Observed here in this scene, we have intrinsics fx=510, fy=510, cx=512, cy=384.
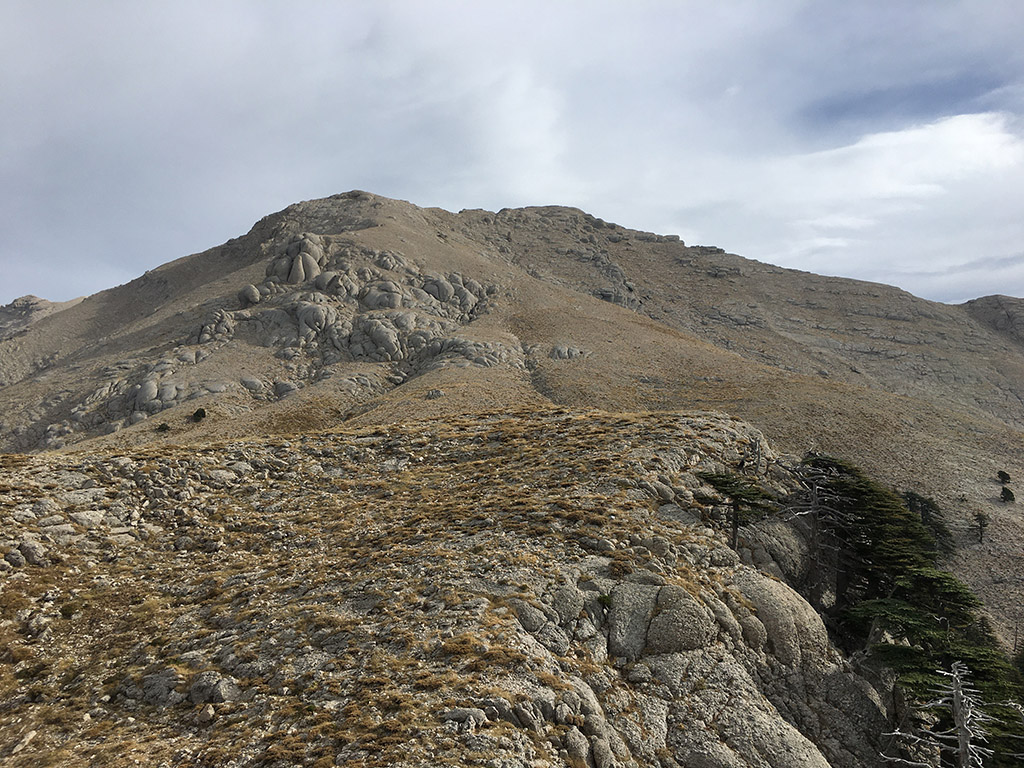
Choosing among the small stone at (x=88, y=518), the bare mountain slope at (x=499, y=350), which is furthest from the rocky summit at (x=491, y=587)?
the bare mountain slope at (x=499, y=350)

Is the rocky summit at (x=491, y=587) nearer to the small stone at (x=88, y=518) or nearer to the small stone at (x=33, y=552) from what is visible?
the small stone at (x=33, y=552)

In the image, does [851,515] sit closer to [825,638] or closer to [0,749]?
[825,638]

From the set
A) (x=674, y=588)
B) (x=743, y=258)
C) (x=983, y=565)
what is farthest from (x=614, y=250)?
(x=674, y=588)

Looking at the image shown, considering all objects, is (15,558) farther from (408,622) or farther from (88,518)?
(408,622)

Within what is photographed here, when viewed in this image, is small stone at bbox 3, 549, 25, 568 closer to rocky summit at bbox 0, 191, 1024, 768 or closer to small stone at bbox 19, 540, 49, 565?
rocky summit at bbox 0, 191, 1024, 768

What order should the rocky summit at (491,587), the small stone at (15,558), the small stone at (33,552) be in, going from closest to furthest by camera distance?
the rocky summit at (491,587) < the small stone at (15,558) < the small stone at (33,552)

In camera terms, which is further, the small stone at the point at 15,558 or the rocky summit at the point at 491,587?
the small stone at the point at 15,558

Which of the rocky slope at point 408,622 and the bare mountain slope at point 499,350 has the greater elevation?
the bare mountain slope at point 499,350

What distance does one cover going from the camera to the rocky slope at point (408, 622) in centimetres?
1146

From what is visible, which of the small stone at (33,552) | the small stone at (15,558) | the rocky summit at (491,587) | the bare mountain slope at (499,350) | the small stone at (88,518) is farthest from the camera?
the bare mountain slope at (499,350)

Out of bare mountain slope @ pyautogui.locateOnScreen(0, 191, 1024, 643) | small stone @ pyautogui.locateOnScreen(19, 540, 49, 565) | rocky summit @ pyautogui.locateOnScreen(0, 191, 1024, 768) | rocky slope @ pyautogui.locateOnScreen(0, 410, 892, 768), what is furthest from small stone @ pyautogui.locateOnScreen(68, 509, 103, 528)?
bare mountain slope @ pyautogui.locateOnScreen(0, 191, 1024, 643)

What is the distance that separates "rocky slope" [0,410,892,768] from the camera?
11.5 meters

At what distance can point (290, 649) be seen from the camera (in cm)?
1373

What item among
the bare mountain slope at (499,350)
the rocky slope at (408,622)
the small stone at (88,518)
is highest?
the bare mountain slope at (499,350)
